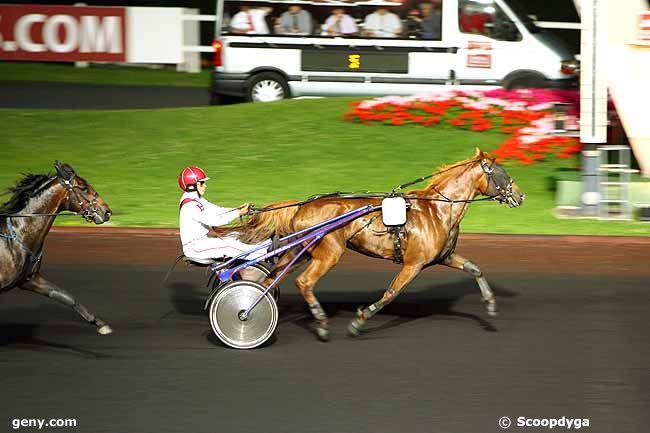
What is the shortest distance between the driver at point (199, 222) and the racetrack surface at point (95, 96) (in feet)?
42.7

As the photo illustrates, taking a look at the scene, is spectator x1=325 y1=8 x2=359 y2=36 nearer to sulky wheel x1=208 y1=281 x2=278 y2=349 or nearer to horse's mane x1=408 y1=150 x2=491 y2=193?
horse's mane x1=408 y1=150 x2=491 y2=193

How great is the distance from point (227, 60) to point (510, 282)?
10077 millimetres

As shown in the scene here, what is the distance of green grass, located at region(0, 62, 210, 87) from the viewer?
2461 cm

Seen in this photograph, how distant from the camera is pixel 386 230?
8.90m

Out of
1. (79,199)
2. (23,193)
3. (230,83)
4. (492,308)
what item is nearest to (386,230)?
(492,308)

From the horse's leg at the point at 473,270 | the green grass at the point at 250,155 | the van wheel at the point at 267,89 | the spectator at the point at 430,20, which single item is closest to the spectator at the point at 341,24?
the spectator at the point at 430,20

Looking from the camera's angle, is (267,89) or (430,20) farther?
(267,89)

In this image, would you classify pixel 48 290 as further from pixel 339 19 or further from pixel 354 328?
pixel 339 19

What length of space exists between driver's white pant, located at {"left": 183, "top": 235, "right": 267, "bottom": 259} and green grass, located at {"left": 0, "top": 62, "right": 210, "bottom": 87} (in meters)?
16.1

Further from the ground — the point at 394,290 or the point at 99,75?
the point at 99,75

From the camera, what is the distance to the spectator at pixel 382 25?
1978 cm

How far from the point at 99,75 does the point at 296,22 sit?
694 centimetres

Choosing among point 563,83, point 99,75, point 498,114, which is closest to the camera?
point 498,114

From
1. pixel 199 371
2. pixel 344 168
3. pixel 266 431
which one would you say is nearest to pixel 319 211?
pixel 199 371
